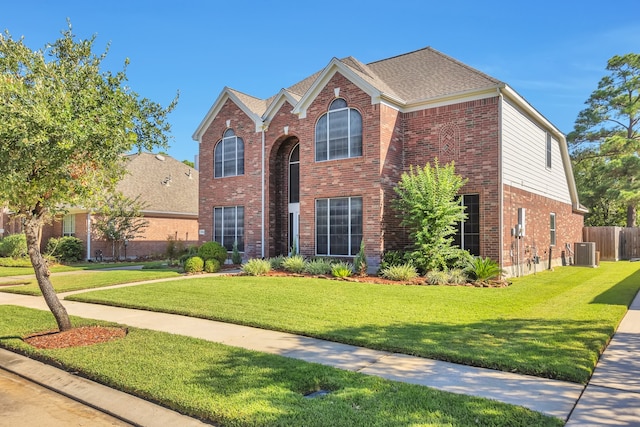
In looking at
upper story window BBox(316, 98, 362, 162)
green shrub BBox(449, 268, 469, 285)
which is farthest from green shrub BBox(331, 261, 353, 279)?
upper story window BBox(316, 98, 362, 162)

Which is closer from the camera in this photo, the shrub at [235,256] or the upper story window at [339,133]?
the upper story window at [339,133]

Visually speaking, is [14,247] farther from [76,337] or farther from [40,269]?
[76,337]

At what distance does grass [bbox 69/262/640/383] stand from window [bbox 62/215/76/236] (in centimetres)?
1509

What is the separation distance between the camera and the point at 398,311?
8.37 meters

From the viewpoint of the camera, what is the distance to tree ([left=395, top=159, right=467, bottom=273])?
1315cm

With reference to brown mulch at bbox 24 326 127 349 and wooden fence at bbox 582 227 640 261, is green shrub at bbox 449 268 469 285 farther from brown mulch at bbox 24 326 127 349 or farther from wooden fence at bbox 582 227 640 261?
wooden fence at bbox 582 227 640 261

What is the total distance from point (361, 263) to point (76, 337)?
358 inches

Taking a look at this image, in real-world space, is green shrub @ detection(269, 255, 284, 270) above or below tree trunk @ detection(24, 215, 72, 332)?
below

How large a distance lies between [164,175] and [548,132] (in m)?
22.6

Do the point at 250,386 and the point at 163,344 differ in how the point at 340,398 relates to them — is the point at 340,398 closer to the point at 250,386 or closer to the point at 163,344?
the point at 250,386

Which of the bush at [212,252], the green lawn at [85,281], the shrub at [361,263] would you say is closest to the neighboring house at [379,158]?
the shrub at [361,263]

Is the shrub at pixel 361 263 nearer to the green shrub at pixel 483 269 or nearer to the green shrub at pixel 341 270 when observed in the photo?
the green shrub at pixel 341 270

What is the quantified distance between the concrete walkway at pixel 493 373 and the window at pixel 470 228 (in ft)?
21.8

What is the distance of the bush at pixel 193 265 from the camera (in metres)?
16.0
